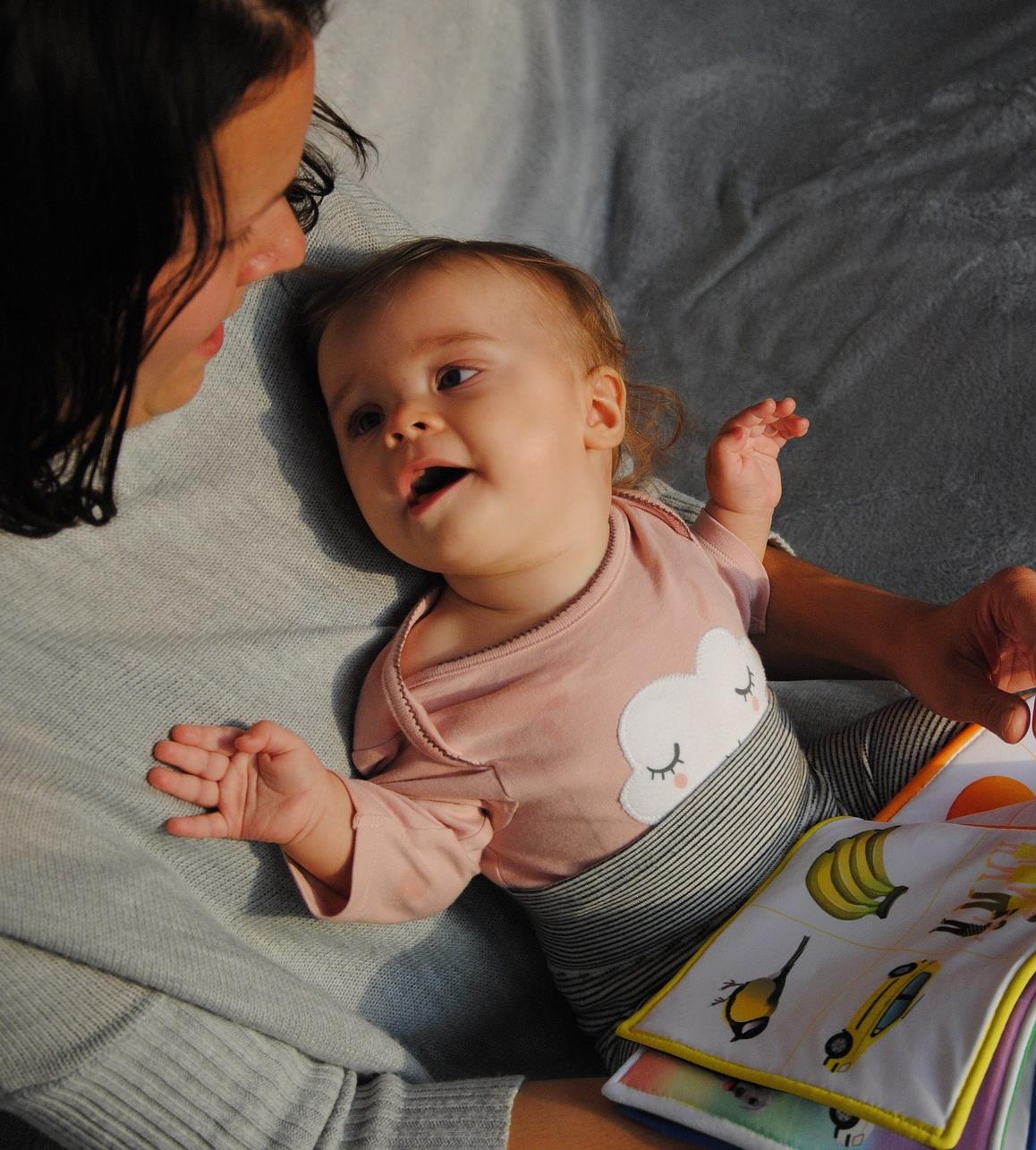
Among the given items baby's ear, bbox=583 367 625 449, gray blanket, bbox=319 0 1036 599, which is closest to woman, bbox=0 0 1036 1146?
baby's ear, bbox=583 367 625 449

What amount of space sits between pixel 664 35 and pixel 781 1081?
5.54 feet

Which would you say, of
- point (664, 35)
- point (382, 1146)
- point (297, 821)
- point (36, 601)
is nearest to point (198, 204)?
point (36, 601)

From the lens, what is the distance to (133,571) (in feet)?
2.71

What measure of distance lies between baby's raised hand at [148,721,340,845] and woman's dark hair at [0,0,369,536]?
0.22m

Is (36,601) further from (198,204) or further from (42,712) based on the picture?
(198,204)

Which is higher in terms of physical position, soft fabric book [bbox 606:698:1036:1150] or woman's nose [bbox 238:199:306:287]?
woman's nose [bbox 238:199:306:287]

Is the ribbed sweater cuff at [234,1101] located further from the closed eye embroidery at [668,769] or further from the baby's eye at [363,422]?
the baby's eye at [363,422]

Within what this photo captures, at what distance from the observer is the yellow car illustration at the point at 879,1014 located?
0.78m

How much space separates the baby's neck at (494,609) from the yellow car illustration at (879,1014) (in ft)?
A: 1.26

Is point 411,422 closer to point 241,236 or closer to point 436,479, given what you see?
point 436,479

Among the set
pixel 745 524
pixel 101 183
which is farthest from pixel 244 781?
pixel 745 524

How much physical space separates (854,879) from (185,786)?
1.66ft

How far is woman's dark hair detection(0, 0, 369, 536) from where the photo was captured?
1.75 feet

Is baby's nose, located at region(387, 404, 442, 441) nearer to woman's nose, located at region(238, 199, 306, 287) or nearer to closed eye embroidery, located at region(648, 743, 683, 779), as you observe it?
woman's nose, located at region(238, 199, 306, 287)
